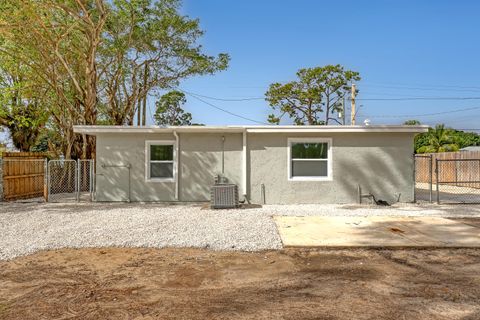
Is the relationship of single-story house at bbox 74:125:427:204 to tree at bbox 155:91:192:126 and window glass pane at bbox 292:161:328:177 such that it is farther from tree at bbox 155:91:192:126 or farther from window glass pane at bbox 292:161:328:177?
tree at bbox 155:91:192:126

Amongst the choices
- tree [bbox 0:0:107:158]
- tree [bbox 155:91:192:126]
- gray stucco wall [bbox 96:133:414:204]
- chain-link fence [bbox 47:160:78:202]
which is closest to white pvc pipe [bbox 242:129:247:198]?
gray stucco wall [bbox 96:133:414:204]

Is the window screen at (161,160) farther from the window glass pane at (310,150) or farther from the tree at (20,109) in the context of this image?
the tree at (20,109)

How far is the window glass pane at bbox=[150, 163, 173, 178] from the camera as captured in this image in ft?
37.7

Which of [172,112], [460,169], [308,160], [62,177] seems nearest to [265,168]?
[308,160]

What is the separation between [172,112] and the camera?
30266 mm

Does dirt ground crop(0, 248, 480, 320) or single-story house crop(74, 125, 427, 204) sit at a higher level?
single-story house crop(74, 125, 427, 204)

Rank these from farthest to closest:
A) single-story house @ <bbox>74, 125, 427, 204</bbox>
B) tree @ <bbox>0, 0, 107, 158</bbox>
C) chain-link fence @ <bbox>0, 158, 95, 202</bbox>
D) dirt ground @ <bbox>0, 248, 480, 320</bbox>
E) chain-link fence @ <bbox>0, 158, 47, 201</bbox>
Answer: tree @ <bbox>0, 0, 107, 158</bbox> < chain-link fence @ <bbox>0, 158, 47, 201</bbox> < chain-link fence @ <bbox>0, 158, 95, 202</bbox> < single-story house @ <bbox>74, 125, 427, 204</bbox> < dirt ground @ <bbox>0, 248, 480, 320</bbox>

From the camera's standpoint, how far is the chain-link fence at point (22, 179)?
38.7 ft

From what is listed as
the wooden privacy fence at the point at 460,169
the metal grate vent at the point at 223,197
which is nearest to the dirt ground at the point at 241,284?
the metal grate vent at the point at 223,197

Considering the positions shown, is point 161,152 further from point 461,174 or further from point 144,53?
point 461,174

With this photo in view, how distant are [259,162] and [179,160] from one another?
270 cm

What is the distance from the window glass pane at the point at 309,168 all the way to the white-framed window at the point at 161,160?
4167 millimetres

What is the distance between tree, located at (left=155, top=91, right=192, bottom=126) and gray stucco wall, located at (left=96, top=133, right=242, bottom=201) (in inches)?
716

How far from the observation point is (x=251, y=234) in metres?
6.68
